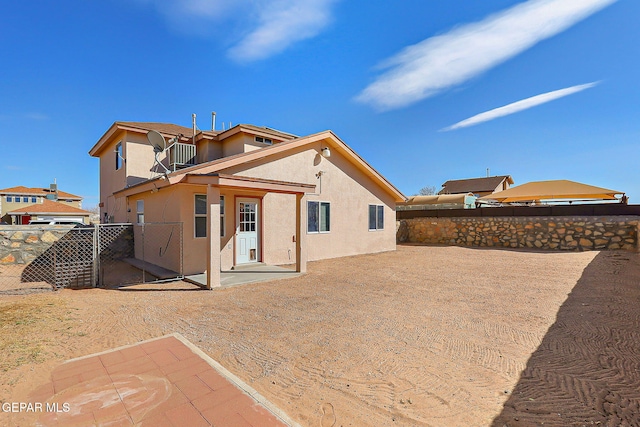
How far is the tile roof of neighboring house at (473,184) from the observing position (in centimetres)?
3975

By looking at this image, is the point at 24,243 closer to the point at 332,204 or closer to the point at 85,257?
the point at 85,257

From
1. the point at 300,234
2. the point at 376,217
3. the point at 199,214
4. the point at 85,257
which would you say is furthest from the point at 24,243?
the point at 376,217

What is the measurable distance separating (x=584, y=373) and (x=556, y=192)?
618 inches

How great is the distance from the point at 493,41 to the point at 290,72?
7.86 metres

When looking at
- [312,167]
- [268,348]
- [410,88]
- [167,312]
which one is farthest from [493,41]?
[167,312]

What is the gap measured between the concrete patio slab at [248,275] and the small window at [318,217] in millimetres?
2518

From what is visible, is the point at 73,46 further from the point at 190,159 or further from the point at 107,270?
the point at 107,270

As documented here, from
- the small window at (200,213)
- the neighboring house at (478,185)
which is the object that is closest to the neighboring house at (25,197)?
the small window at (200,213)

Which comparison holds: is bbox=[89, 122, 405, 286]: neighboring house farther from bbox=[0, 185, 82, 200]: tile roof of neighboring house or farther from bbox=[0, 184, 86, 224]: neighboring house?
bbox=[0, 185, 82, 200]: tile roof of neighboring house

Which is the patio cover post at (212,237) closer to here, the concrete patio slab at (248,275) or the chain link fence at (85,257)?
the concrete patio slab at (248,275)

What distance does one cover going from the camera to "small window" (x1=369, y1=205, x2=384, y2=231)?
48.1ft

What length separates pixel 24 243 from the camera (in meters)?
10.1

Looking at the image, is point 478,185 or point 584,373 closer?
point 584,373

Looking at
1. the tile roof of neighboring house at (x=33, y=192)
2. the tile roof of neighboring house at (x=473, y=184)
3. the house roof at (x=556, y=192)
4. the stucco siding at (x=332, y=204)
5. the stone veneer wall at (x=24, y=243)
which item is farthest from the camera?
the tile roof of neighboring house at (x=473, y=184)
